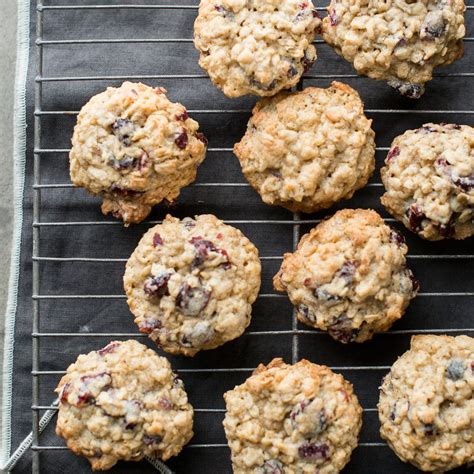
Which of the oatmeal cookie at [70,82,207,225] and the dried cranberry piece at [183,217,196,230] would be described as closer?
the oatmeal cookie at [70,82,207,225]

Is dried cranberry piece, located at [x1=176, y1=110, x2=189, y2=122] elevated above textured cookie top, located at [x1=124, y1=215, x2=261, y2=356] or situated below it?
above

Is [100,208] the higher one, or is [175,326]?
[100,208]

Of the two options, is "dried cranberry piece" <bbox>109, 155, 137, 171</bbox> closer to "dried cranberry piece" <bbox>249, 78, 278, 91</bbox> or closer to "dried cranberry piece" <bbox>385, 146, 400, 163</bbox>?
"dried cranberry piece" <bbox>249, 78, 278, 91</bbox>

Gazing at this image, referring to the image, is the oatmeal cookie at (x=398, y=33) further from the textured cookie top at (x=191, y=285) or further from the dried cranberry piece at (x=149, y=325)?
the dried cranberry piece at (x=149, y=325)

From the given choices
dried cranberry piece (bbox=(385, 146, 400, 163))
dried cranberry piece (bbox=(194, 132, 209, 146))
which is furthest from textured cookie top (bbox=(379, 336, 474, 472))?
dried cranberry piece (bbox=(194, 132, 209, 146))

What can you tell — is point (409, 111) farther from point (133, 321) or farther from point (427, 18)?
point (133, 321)

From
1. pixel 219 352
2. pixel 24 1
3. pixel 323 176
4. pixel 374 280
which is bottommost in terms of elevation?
pixel 219 352

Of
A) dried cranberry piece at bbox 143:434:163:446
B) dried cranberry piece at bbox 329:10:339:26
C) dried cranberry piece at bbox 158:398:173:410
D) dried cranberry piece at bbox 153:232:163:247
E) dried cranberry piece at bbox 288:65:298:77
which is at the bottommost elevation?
dried cranberry piece at bbox 143:434:163:446

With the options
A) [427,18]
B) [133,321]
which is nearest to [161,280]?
[133,321]
